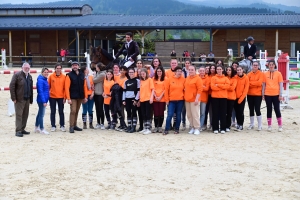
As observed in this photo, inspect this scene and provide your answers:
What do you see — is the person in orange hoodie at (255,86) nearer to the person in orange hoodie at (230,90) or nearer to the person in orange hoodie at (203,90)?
the person in orange hoodie at (230,90)

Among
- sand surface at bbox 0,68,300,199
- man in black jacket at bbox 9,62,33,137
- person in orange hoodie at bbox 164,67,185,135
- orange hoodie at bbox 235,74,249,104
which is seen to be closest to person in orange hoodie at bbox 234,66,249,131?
orange hoodie at bbox 235,74,249,104

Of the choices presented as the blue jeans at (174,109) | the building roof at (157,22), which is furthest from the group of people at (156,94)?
the building roof at (157,22)

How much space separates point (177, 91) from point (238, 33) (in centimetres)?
2567

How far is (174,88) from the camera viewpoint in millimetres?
11242

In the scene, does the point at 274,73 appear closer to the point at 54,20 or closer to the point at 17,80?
the point at 17,80

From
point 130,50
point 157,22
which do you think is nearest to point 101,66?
point 130,50

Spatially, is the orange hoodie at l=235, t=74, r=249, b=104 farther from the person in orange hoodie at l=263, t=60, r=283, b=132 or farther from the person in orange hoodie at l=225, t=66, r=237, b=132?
the person in orange hoodie at l=263, t=60, r=283, b=132

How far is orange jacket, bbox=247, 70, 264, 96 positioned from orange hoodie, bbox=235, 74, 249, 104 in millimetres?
218

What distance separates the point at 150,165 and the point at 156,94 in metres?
3.41

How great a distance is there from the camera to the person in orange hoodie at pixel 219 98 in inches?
444

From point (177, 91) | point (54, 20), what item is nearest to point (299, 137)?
point (177, 91)

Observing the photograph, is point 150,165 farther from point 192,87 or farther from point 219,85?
point 219,85

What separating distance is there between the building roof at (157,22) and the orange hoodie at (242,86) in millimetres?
23592

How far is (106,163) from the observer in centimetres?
830
